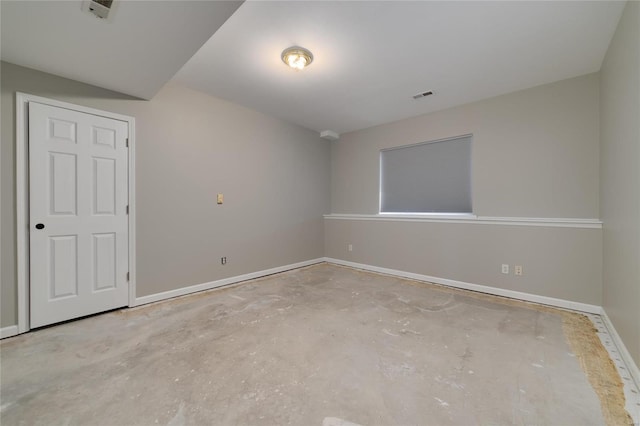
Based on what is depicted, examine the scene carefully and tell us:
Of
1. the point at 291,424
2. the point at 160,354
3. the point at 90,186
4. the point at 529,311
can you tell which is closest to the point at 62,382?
the point at 160,354

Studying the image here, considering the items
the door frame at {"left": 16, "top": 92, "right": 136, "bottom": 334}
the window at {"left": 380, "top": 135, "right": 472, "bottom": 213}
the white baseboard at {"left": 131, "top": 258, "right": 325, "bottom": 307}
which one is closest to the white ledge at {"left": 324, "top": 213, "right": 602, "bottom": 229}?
the window at {"left": 380, "top": 135, "right": 472, "bottom": 213}

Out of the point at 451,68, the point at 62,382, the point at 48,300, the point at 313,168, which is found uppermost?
the point at 451,68

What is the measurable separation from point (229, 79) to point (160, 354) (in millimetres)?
2905

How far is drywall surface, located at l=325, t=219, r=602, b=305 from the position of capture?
108 inches

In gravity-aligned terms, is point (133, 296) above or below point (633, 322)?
below

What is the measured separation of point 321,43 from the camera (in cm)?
229

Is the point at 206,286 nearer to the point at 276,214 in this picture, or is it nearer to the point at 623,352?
the point at 276,214

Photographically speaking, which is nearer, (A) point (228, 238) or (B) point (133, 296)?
(B) point (133, 296)

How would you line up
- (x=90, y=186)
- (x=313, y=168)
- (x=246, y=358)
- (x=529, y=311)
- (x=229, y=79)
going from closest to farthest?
(x=246, y=358) → (x=90, y=186) → (x=529, y=311) → (x=229, y=79) → (x=313, y=168)

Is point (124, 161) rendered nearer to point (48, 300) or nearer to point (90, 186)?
point (90, 186)

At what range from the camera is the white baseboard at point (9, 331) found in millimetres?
2123

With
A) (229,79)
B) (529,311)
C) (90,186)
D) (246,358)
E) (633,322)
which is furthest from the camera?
(229,79)

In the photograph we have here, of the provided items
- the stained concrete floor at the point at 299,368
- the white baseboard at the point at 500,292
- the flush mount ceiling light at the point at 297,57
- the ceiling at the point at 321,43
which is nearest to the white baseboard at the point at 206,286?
the stained concrete floor at the point at 299,368

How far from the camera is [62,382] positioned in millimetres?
1592
